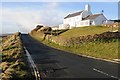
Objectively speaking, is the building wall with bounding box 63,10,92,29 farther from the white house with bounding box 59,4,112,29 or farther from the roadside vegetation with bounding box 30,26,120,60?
the roadside vegetation with bounding box 30,26,120,60

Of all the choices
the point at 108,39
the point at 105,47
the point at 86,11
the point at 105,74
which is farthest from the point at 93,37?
the point at 86,11

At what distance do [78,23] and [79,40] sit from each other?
151 feet

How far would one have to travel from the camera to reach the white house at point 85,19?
7775 centimetres

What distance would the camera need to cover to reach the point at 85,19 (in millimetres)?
86750

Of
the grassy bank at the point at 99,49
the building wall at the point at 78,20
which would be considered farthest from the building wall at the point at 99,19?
the grassy bank at the point at 99,49

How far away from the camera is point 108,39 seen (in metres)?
38.3

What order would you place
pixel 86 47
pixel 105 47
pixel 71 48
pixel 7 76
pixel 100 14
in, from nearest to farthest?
pixel 7 76, pixel 105 47, pixel 86 47, pixel 71 48, pixel 100 14

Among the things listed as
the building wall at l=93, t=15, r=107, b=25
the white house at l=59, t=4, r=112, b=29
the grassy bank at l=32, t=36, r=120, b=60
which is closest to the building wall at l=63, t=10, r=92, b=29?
the white house at l=59, t=4, r=112, b=29

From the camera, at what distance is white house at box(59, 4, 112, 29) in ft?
255

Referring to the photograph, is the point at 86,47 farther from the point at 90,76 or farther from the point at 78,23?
the point at 78,23

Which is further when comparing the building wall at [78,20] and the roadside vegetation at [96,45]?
the building wall at [78,20]

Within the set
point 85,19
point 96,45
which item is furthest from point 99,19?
point 96,45

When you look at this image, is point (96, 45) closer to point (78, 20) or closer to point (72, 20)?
point (78, 20)

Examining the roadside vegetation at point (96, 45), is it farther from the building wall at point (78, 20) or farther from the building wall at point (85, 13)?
the building wall at point (85, 13)
